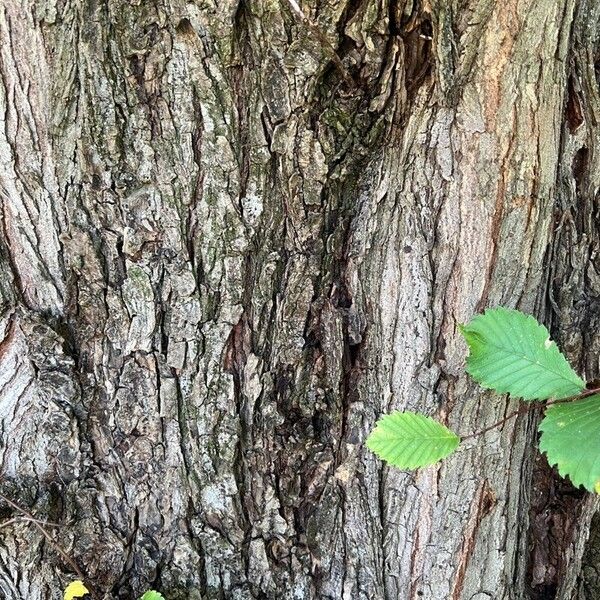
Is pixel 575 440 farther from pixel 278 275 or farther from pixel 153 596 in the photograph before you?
pixel 153 596

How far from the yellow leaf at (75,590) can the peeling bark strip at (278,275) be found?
1.4 inches

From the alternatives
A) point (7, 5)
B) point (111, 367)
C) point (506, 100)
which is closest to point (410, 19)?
point (506, 100)

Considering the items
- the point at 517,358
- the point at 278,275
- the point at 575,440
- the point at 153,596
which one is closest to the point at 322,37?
the point at 278,275

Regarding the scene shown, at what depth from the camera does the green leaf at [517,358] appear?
1195 mm

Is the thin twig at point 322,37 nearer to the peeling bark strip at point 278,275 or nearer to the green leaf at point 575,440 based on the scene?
the peeling bark strip at point 278,275

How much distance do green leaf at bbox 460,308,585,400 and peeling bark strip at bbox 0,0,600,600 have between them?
0.13 metres

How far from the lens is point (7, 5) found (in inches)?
49.0

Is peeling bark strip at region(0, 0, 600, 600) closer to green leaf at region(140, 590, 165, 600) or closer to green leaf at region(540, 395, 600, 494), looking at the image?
green leaf at region(140, 590, 165, 600)

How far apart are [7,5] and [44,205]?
36cm

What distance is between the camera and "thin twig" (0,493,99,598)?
1417mm

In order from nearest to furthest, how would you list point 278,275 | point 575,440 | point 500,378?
point 575,440, point 500,378, point 278,275

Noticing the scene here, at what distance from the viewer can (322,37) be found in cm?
122

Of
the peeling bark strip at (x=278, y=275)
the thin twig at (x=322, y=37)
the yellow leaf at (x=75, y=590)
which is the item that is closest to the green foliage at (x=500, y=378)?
the peeling bark strip at (x=278, y=275)

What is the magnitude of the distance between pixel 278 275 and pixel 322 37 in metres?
0.46
